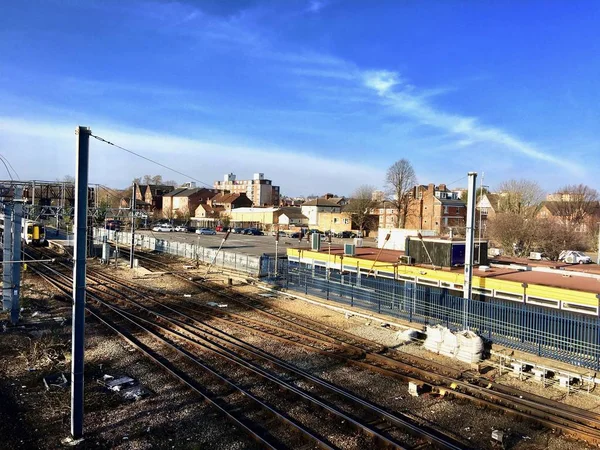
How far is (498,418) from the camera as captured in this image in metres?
9.57

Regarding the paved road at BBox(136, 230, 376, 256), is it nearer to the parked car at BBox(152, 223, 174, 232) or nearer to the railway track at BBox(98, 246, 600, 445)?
the parked car at BBox(152, 223, 174, 232)

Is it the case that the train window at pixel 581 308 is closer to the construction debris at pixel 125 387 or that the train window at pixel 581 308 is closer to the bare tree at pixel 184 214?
the construction debris at pixel 125 387

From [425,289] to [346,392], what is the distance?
774cm

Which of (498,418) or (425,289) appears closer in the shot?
(498,418)

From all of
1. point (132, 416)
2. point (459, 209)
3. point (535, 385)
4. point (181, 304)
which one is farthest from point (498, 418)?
point (459, 209)

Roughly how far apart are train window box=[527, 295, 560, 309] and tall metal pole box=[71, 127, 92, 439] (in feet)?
40.7

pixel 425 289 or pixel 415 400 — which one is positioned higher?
pixel 425 289

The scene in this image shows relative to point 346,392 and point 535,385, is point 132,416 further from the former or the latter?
point 535,385

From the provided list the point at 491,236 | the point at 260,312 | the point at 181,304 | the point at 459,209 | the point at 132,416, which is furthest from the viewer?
the point at 459,209

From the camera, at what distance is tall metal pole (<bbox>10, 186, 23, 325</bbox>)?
16312 mm

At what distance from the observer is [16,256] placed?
1769 cm

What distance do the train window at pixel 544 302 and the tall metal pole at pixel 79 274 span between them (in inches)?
488

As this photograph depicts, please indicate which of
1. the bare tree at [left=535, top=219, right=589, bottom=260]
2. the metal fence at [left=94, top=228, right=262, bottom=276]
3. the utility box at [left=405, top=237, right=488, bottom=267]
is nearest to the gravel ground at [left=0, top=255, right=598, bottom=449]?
the utility box at [left=405, top=237, right=488, bottom=267]

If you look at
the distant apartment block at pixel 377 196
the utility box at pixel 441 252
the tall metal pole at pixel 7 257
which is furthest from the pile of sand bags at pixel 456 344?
the distant apartment block at pixel 377 196
